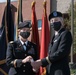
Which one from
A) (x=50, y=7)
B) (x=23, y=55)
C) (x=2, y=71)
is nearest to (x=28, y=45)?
(x=23, y=55)

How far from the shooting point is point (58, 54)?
389 cm

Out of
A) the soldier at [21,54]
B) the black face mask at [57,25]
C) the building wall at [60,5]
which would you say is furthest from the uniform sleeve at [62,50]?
the building wall at [60,5]

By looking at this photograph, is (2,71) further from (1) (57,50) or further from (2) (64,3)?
(2) (64,3)

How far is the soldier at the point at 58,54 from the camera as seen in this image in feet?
12.8

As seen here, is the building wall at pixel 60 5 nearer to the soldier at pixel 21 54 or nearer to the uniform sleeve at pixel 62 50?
the soldier at pixel 21 54

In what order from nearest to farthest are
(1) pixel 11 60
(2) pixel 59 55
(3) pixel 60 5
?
(2) pixel 59 55
(1) pixel 11 60
(3) pixel 60 5

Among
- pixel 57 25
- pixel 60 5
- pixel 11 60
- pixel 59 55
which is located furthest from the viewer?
Answer: pixel 60 5

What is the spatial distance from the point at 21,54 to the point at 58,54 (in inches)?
30.6

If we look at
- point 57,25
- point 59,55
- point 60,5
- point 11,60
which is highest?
point 60,5

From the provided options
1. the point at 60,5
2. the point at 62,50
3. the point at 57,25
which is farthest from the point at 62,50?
the point at 60,5

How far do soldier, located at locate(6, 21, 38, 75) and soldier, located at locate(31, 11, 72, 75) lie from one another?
16.7 inches

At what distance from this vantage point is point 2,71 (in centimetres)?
616

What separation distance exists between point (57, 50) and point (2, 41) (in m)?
2.61

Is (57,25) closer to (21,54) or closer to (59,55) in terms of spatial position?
(59,55)
